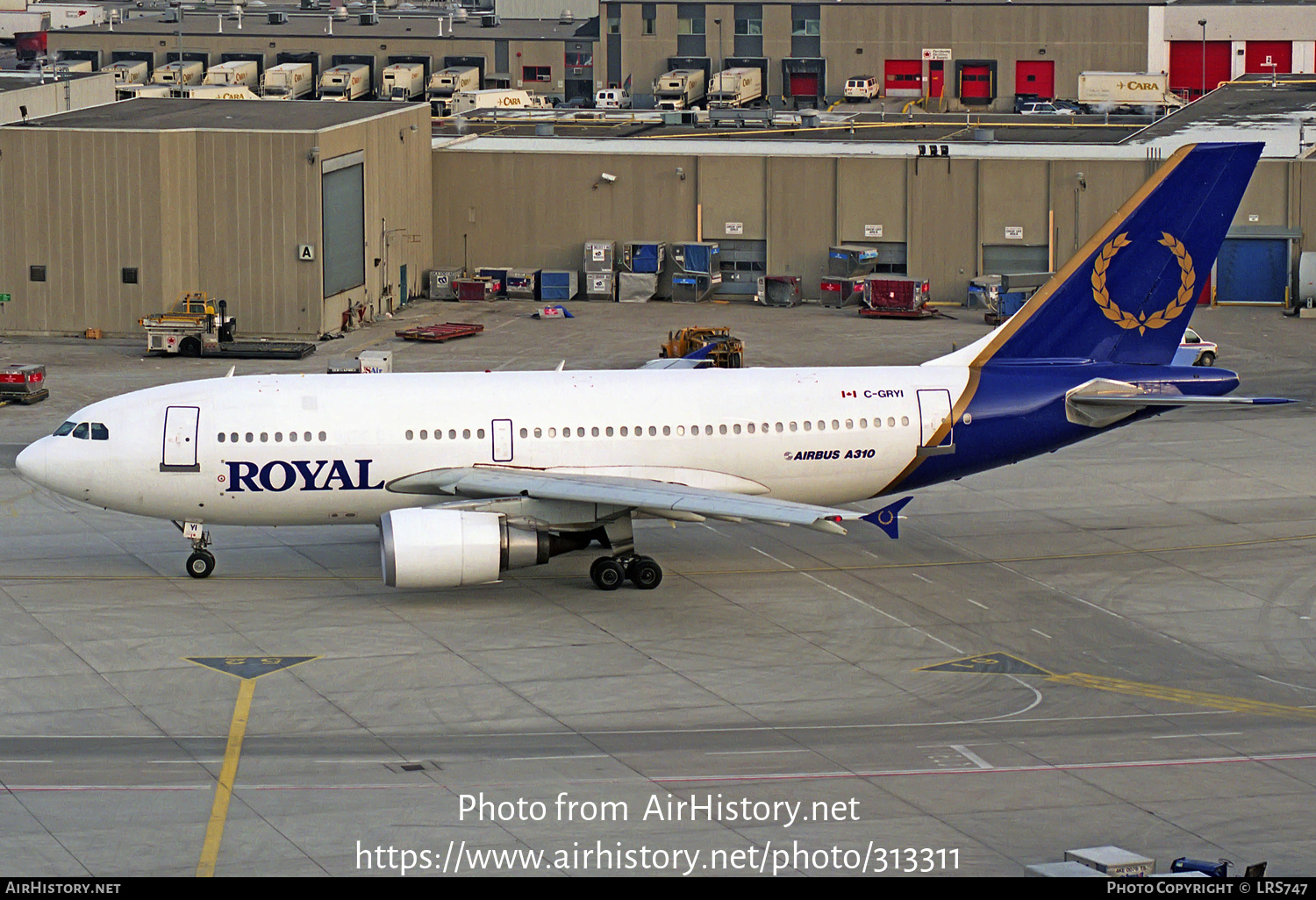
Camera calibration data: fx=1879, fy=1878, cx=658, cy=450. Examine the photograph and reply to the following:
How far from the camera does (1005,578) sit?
45.4m

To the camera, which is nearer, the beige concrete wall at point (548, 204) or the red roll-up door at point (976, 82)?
the beige concrete wall at point (548, 204)

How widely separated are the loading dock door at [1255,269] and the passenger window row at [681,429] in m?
43.8

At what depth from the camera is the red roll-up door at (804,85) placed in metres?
156

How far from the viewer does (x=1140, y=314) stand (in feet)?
154

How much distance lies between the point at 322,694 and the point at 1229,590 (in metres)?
21.4

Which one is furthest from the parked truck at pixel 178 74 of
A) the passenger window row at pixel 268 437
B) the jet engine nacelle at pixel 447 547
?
the jet engine nacelle at pixel 447 547

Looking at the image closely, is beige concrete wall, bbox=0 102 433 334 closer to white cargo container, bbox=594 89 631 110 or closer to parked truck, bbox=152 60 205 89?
white cargo container, bbox=594 89 631 110

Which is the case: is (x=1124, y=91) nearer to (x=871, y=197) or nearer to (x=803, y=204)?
(x=871, y=197)

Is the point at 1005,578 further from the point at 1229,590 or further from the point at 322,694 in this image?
the point at 322,694

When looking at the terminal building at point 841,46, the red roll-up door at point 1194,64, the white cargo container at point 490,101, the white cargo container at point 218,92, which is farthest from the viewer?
the red roll-up door at point 1194,64

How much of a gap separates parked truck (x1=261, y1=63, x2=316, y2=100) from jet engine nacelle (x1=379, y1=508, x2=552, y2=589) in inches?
4444

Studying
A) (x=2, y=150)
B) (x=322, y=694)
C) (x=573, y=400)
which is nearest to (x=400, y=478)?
(x=573, y=400)

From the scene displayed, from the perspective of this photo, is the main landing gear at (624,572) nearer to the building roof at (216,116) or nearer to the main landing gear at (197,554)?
the main landing gear at (197,554)

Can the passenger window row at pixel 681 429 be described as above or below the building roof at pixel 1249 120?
below
